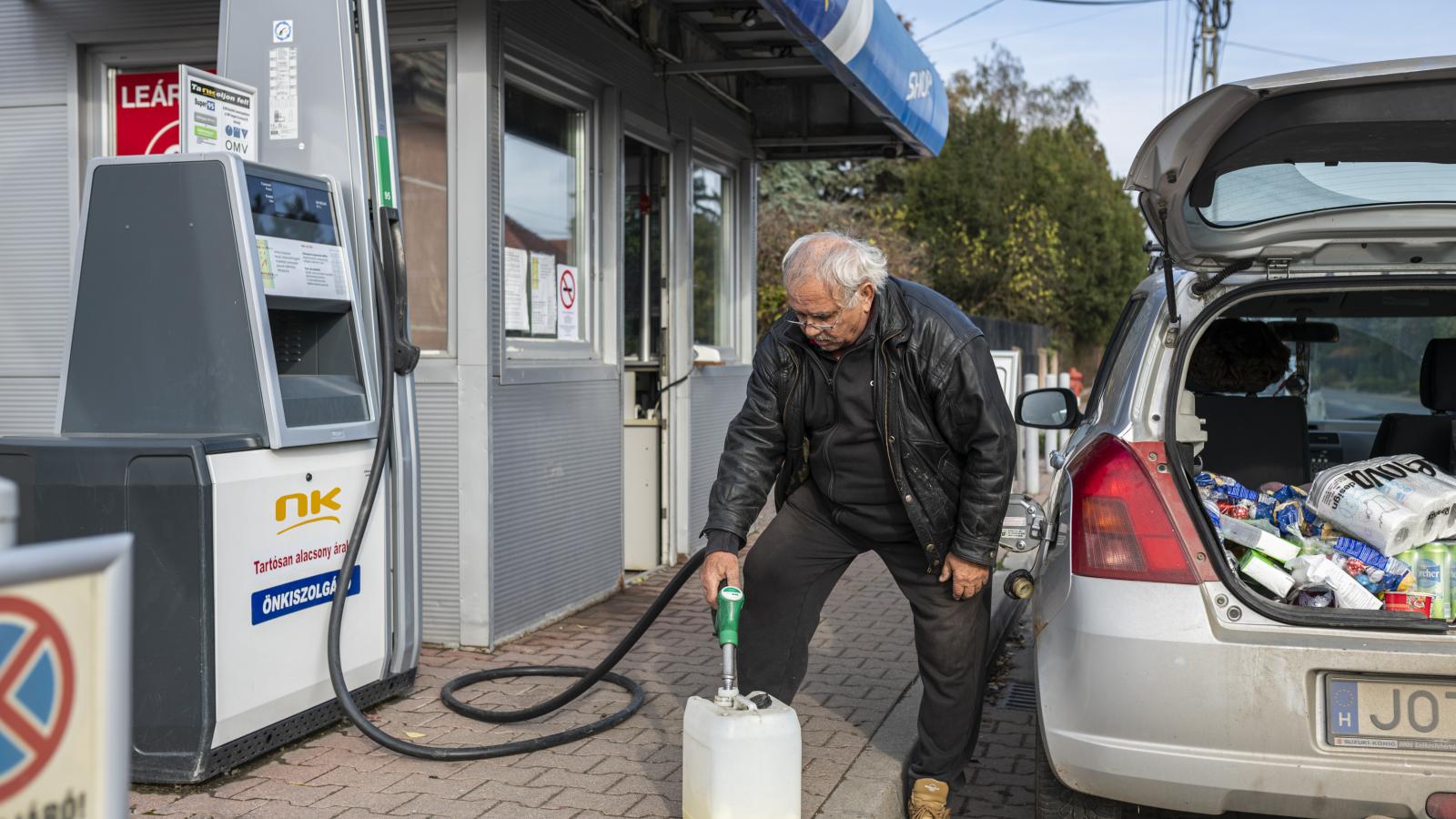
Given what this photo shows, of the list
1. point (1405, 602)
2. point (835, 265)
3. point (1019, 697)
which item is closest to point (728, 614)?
point (835, 265)

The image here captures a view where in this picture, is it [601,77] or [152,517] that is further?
[601,77]

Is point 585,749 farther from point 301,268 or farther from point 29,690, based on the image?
point 29,690

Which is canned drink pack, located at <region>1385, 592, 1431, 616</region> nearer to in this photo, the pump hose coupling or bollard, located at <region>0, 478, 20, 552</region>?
the pump hose coupling

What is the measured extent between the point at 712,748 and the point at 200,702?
1.68 meters

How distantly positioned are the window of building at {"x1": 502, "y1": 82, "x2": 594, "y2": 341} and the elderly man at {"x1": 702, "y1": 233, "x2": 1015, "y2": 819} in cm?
256

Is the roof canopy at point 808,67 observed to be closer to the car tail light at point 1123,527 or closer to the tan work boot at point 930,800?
the car tail light at point 1123,527

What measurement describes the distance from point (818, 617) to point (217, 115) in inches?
102

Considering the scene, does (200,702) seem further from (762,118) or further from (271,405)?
(762,118)

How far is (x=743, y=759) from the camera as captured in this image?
3.36 metres

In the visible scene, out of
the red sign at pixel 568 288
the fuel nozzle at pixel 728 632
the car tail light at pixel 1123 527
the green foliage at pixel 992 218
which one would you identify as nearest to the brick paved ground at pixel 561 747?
the fuel nozzle at pixel 728 632

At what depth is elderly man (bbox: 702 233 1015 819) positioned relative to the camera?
3.88m

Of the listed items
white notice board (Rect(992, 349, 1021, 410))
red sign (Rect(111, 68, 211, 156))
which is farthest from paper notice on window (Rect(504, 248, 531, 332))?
white notice board (Rect(992, 349, 1021, 410))

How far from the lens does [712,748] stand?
11.0ft

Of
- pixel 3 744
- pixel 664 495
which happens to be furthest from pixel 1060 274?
pixel 3 744
